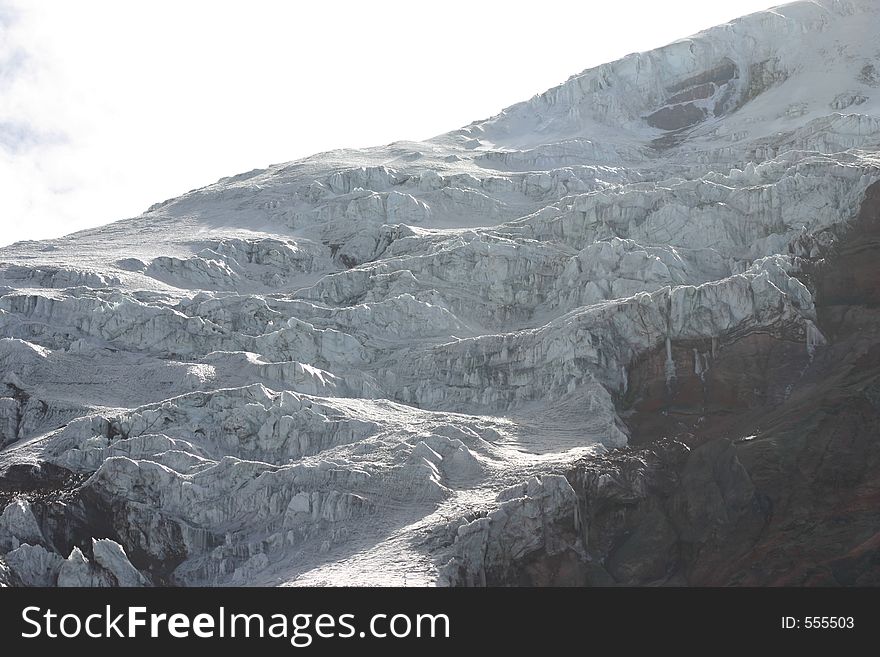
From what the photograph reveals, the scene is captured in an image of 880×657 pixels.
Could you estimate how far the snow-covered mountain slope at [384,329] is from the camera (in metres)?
59.0

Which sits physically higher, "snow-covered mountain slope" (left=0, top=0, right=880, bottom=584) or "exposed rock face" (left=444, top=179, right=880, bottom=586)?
"snow-covered mountain slope" (left=0, top=0, right=880, bottom=584)

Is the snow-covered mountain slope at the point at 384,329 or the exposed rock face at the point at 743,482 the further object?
the snow-covered mountain slope at the point at 384,329

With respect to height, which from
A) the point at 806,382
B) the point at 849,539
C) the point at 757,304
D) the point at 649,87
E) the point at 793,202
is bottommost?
the point at 849,539

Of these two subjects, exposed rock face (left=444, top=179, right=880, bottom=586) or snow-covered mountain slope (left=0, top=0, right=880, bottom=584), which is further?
snow-covered mountain slope (left=0, top=0, right=880, bottom=584)

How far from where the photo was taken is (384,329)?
80.9 meters

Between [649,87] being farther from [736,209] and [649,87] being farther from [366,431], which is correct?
[366,431]

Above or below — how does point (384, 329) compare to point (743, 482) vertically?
above

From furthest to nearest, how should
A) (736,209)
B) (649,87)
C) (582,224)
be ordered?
1. (649,87)
2. (582,224)
3. (736,209)

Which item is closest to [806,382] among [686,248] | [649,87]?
[686,248]

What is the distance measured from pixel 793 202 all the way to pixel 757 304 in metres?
15.6

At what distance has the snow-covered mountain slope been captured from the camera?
5897cm

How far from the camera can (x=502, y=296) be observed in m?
85.2

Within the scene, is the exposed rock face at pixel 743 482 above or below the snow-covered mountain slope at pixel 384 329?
below

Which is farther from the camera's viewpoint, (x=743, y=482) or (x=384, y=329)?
(x=384, y=329)
